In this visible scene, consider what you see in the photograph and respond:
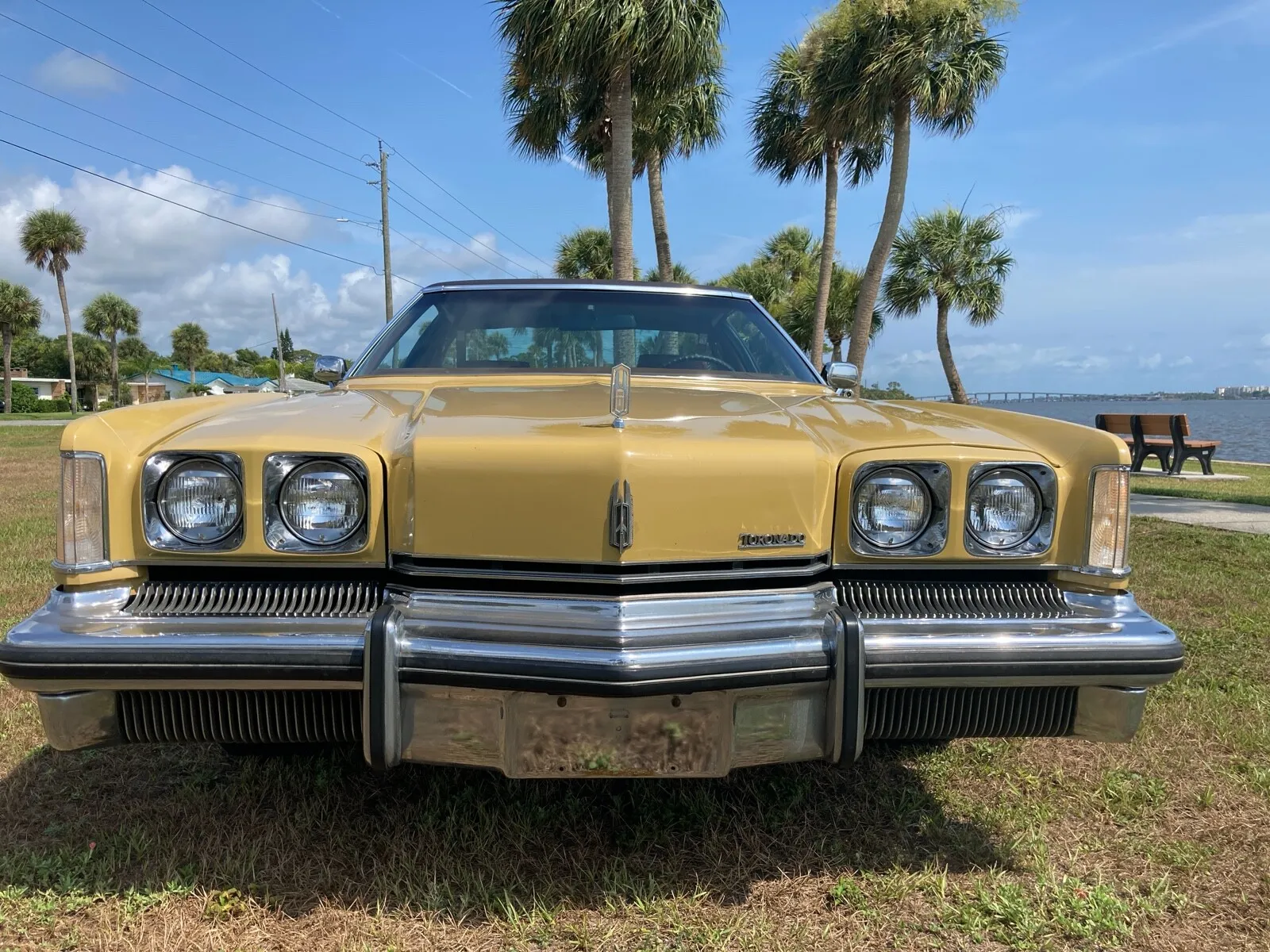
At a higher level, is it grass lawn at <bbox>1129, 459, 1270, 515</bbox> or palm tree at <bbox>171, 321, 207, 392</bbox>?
palm tree at <bbox>171, 321, 207, 392</bbox>

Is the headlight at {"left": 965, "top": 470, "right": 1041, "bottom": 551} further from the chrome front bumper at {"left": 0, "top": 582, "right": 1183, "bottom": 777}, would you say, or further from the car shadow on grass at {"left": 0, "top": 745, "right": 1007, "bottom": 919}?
the car shadow on grass at {"left": 0, "top": 745, "right": 1007, "bottom": 919}

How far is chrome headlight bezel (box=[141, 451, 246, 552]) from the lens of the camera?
1695 mm

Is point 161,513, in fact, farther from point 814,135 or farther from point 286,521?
point 814,135

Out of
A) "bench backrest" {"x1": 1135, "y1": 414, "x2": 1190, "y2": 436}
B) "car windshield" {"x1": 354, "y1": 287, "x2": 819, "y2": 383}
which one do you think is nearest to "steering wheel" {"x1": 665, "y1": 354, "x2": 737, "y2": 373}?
"car windshield" {"x1": 354, "y1": 287, "x2": 819, "y2": 383}

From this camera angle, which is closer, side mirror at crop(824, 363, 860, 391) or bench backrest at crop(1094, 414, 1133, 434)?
side mirror at crop(824, 363, 860, 391)

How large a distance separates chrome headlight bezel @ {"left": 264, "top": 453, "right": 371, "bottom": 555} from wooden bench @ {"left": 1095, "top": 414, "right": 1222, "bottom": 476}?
1361 centimetres

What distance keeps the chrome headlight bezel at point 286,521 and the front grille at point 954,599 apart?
107 centimetres

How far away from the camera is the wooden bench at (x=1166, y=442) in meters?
12.5

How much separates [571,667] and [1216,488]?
12344 millimetres

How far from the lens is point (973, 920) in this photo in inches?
72.2

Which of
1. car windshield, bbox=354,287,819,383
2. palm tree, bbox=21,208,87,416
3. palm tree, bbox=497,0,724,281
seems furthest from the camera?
palm tree, bbox=21,208,87,416

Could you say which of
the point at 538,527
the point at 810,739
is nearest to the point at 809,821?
the point at 810,739

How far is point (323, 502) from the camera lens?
172 cm

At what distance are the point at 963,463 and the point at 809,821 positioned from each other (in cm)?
112
